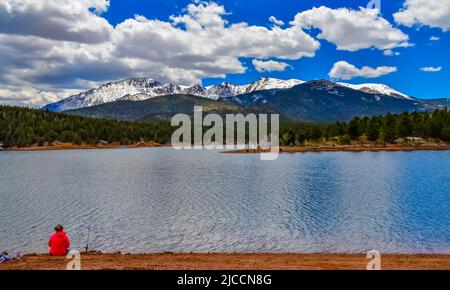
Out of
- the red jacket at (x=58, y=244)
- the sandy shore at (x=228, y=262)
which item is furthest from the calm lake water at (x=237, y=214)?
the red jacket at (x=58, y=244)

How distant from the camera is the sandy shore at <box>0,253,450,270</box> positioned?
25141 millimetres

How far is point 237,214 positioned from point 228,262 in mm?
24182

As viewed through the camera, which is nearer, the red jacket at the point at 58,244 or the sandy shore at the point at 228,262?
the sandy shore at the point at 228,262

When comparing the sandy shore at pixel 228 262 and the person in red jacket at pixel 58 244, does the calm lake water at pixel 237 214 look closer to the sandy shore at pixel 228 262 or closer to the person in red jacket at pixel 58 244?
the sandy shore at pixel 228 262

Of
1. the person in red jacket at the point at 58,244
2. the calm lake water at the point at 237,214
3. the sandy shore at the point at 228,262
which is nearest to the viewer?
the sandy shore at the point at 228,262

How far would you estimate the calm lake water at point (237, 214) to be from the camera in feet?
123

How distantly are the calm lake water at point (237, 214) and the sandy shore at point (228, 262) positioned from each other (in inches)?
175

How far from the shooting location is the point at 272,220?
155 ft

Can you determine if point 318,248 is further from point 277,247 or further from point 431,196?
point 431,196

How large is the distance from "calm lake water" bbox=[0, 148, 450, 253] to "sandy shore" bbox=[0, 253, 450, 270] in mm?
4450

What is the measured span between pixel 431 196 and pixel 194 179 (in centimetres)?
4938

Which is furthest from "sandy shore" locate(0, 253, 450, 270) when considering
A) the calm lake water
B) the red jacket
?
the calm lake water

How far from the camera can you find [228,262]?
27281mm

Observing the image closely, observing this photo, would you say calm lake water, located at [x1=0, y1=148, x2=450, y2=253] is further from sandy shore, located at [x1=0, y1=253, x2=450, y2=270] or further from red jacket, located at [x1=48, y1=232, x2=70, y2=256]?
red jacket, located at [x1=48, y1=232, x2=70, y2=256]
